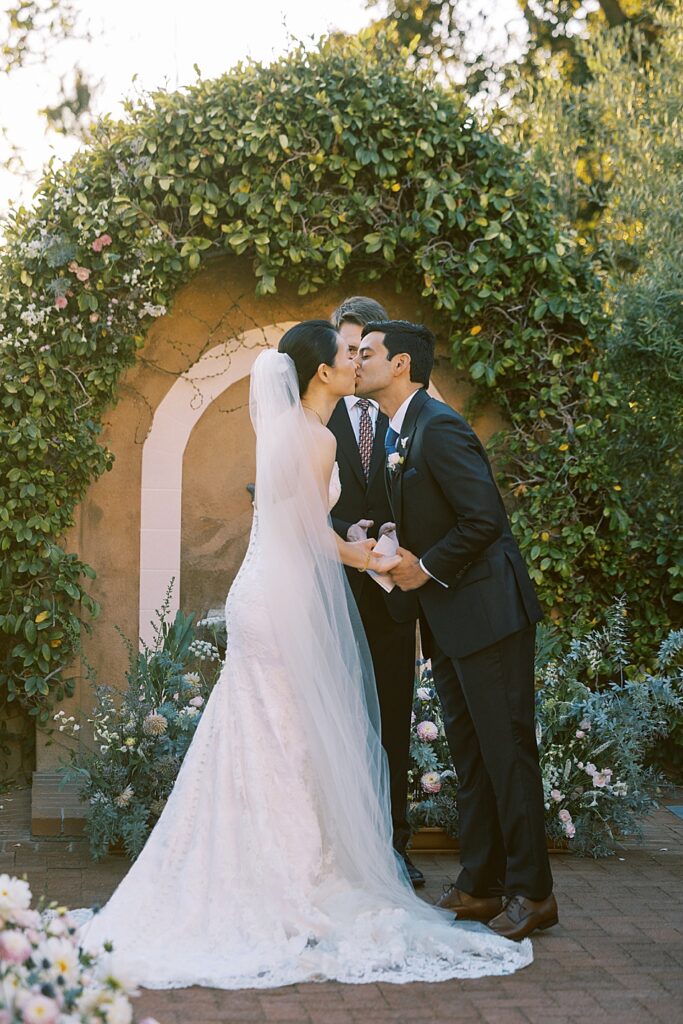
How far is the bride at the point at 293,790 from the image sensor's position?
13.0ft

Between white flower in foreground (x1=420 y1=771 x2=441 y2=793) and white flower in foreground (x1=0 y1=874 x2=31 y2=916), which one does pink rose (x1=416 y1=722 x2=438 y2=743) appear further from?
white flower in foreground (x1=0 y1=874 x2=31 y2=916)

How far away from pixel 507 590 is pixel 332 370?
100cm

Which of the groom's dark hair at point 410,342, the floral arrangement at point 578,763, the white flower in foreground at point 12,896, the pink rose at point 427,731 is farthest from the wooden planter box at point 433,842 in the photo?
the white flower in foreground at point 12,896

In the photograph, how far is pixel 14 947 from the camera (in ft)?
7.14

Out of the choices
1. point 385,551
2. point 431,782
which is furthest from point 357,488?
point 431,782

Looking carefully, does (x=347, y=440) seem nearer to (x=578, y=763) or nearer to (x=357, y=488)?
(x=357, y=488)

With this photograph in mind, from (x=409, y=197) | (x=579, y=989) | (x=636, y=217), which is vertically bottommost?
(x=579, y=989)

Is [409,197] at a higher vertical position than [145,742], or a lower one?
higher

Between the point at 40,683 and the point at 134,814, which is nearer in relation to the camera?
the point at 134,814

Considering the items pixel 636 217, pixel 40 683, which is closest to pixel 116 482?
pixel 40 683

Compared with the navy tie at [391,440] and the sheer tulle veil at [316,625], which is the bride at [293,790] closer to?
the sheer tulle veil at [316,625]

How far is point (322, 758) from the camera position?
4.31 m

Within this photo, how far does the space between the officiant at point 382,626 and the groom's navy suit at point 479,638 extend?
46 centimetres

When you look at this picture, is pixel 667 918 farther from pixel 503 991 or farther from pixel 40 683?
pixel 40 683
